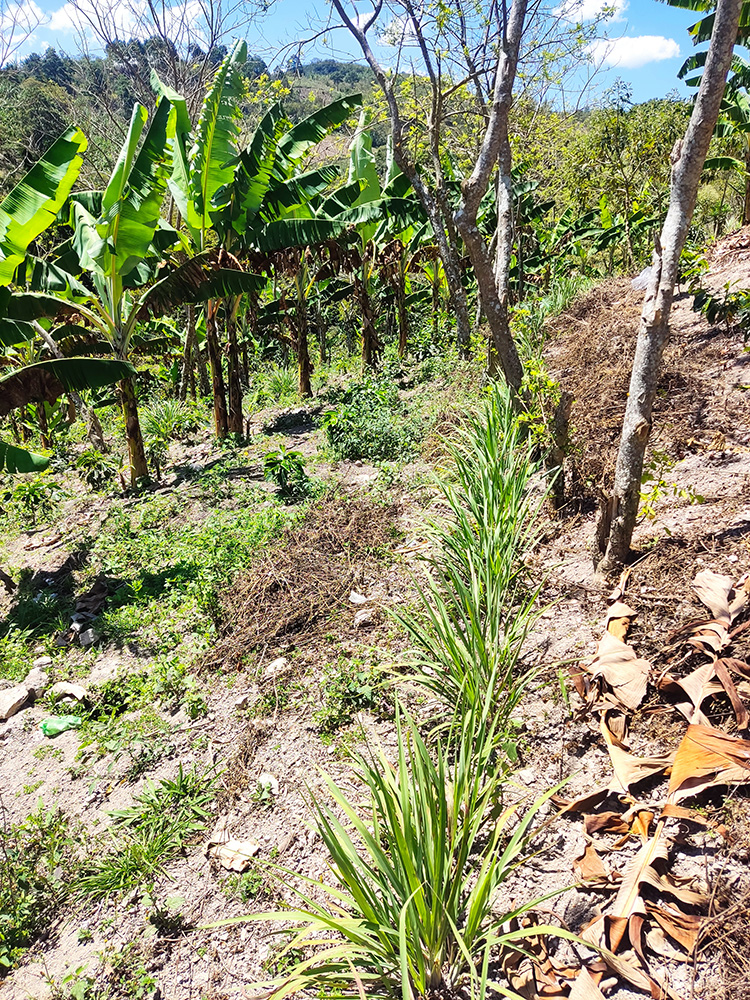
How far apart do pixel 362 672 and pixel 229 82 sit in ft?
25.3

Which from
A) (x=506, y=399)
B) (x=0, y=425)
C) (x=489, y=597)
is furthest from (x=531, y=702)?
(x=0, y=425)

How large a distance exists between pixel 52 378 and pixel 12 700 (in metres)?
3.54

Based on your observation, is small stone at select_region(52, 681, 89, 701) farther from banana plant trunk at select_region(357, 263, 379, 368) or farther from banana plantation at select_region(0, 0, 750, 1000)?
banana plant trunk at select_region(357, 263, 379, 368)

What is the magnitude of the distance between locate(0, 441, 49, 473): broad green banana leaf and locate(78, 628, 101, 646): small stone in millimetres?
1591

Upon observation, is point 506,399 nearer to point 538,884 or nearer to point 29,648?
point 538,884

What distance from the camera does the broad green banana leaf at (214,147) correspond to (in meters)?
7.27

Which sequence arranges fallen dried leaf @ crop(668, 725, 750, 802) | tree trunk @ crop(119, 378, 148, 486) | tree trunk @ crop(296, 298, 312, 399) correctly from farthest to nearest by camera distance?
1. tree trunk @ crop(296, 298, 312, 399)
2. tree trunk @ crop(119, 378, 148, 486)
3. fallen dried leaf @ crop(668, 725, 750, 802)

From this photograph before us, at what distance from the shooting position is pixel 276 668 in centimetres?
397

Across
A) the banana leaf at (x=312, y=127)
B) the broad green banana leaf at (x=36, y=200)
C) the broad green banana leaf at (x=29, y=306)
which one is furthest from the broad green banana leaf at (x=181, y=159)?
the broad green banana leaf at (x=29, y=306)

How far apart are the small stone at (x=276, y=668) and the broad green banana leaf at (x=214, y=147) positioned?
596cm

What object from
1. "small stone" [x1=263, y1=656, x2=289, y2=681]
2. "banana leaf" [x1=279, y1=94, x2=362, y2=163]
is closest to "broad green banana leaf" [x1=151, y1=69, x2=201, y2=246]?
"banana leaf" [x1=279, y1=94, x2=362, y2=163]

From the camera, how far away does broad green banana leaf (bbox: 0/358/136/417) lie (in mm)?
6195

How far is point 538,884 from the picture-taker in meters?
2.23

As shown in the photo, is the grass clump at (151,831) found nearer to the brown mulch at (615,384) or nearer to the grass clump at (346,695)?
the grass clump at (346,695)
